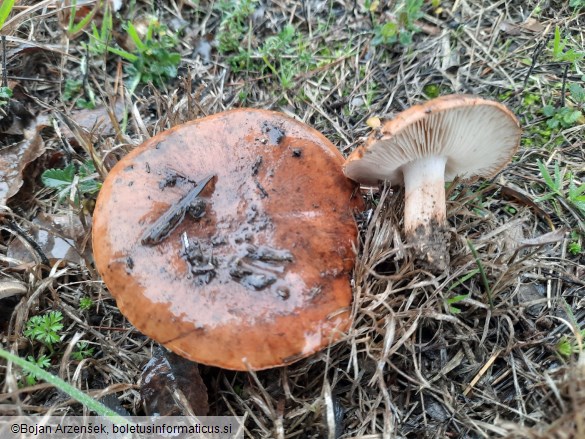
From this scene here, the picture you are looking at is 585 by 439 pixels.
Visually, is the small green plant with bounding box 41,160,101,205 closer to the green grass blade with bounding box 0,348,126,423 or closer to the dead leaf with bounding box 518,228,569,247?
the green grass blade with bounding box 0,348,126,423

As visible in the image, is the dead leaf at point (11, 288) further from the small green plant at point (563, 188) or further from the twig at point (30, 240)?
the small green plant at point (563, 188)

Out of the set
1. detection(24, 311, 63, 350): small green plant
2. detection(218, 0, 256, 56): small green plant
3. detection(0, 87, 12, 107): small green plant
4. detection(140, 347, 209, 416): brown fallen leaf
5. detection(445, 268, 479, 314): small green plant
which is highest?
detection(218, 0, 256, 56): small green plant

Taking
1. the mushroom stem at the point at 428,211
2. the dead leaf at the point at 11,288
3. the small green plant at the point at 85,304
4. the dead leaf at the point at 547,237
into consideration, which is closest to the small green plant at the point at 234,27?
the mushroom stem at the point at 428,211

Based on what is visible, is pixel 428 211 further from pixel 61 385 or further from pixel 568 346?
pixel 61 385

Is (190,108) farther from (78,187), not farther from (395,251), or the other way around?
(395,251)

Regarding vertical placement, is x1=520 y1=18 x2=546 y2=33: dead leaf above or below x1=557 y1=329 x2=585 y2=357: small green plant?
above

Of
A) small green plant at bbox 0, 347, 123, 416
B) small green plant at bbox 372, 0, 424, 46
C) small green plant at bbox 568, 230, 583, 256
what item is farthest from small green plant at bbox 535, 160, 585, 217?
small green plant at bbox 0, 347, 123, 416

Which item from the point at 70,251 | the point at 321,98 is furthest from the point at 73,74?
the point at 321,98
